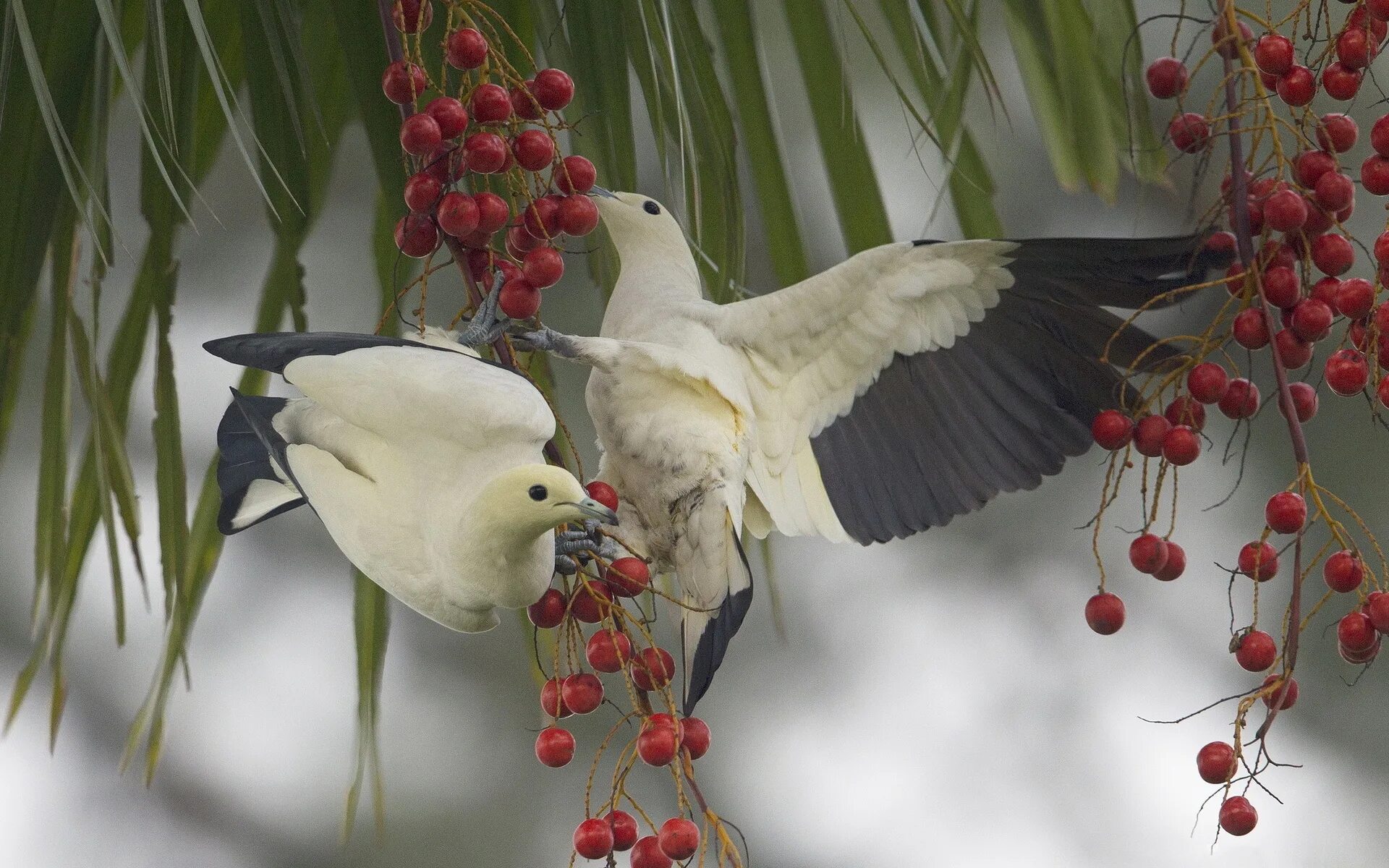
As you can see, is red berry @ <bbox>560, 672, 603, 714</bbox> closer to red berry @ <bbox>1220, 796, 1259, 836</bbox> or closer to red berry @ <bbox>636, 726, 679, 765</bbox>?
red berry @ <bbox>636, 726, 679, 765</bbox>

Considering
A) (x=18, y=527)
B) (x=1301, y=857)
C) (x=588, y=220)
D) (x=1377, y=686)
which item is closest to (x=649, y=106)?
(x=588, y=220)

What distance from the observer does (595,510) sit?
0.55 meters

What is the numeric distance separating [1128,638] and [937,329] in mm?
1712

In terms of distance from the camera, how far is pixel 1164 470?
672 millimetres

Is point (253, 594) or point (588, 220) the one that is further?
point (253, 594)

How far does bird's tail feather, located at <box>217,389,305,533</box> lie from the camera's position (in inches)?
25.3

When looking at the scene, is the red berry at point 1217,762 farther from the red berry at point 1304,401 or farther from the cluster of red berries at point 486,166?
the cluster of red berries at point 486,166

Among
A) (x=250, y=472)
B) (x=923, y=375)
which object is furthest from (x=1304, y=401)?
(x=250, y=472)

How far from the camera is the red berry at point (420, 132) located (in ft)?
1.99

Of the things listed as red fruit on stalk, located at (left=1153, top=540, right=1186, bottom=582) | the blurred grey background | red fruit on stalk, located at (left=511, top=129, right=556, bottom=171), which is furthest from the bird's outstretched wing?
the blurred grey background

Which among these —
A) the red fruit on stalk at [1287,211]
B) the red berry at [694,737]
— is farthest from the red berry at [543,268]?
the red fruit on stalk at [1287,211]

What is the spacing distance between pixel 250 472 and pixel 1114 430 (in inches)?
16.6

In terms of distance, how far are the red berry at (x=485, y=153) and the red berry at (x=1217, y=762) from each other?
0.41 meters

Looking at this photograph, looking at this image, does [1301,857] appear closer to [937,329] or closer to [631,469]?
[937,329]
